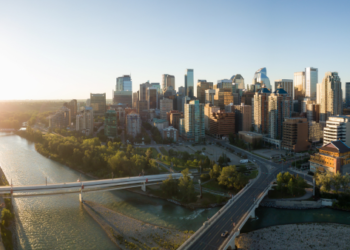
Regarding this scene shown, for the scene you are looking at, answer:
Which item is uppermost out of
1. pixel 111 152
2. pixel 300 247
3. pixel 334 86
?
pixel 334 86

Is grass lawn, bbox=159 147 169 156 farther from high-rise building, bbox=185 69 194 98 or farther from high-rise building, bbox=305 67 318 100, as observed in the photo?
high-rise building, bbox=305 67 318 100

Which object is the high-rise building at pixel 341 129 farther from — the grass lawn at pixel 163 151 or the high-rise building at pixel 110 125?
the high-rise building at pixel 110 125

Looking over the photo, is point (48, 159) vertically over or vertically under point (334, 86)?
under

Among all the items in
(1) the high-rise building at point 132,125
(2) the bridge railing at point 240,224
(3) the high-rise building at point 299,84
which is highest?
(3) the high-rise building at point 299,84

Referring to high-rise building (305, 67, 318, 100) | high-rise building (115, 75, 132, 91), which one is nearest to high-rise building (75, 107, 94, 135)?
high-rise building (115, 75, 132, 91)

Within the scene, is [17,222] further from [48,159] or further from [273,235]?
[48,159]

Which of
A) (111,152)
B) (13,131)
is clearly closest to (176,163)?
(111,152)

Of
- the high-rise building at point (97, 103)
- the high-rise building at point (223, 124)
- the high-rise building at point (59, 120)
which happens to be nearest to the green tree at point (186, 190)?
the high-rise building at point (223, 124)
